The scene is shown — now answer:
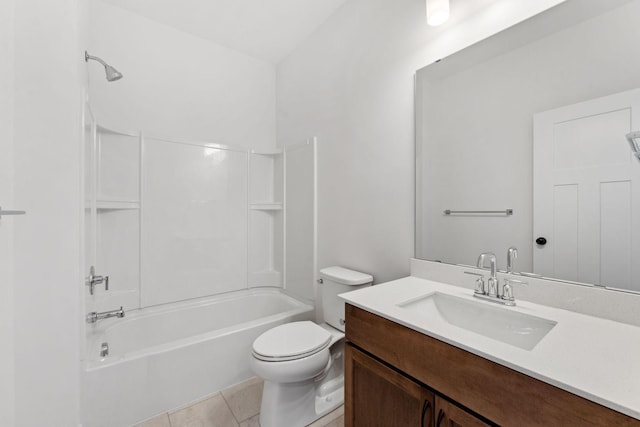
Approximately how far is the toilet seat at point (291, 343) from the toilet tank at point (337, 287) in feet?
0.63

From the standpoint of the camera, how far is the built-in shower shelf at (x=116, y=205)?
1869 mm

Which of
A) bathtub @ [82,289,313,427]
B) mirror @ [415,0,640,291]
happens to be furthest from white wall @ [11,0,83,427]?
mirror @ [415,0,640,291]

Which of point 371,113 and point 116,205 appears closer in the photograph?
point 371,113

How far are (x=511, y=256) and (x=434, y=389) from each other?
0.65 metres

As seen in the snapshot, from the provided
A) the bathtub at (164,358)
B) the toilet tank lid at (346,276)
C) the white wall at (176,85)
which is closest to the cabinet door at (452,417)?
the toilet tank lid at (346,276)

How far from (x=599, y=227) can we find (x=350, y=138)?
140 cm

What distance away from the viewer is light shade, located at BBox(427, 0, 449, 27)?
50.6 inches

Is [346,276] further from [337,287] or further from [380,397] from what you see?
[380,397]

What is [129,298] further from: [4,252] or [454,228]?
[454,228]

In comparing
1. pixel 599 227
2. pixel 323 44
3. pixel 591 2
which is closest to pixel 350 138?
pixel 323 44

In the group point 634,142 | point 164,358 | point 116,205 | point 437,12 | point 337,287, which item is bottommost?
point 164,358

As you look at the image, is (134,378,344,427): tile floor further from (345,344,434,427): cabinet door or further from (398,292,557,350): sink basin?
(398,292,557,350): sink basin

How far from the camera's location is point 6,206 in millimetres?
953

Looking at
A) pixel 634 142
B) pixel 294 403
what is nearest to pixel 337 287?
pixel 294 403
